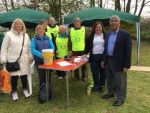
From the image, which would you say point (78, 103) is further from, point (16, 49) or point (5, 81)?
point (16, 49)

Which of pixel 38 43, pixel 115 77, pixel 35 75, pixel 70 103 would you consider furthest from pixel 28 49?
pixel 35 75

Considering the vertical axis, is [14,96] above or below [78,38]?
below

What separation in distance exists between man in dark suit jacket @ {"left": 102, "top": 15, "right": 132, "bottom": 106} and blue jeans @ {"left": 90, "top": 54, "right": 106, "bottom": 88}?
1.58 ft

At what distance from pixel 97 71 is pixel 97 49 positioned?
1.80 feet

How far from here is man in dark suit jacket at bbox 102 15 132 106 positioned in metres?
5.88

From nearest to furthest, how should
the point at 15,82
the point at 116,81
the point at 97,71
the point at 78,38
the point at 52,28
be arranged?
1. the point at 116,81
2. the point at 15,82
3. the point at 97,71
4. the point at 78,38
5. the point at 52,28

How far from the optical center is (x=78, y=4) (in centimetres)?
2384

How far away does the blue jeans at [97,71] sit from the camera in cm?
699

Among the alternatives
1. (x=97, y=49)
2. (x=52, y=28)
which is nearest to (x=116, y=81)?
(x=97, y=49)

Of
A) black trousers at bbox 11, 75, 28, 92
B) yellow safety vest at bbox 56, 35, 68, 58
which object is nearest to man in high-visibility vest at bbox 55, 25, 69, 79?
yellow safety vest at bbox 56, 35, 68, 58

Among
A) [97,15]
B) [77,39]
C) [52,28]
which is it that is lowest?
[77,39]

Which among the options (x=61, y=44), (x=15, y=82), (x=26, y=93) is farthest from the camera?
(x=61, y=44)

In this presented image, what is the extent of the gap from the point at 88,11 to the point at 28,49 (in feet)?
15.6

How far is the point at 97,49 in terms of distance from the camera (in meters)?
6.94
